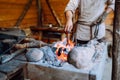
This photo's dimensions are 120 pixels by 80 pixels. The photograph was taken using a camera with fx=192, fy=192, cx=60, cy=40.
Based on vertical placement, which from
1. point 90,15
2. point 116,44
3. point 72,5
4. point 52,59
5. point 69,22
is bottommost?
point 52,59

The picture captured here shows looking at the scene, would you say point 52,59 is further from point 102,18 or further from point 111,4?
point 111,4

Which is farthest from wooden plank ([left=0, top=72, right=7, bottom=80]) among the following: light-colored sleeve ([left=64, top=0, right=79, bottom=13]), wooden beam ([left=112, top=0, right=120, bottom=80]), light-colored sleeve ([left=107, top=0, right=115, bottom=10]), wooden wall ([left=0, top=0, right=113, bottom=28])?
wooden wall ([left=0, top=0, right=113, bottom=28])

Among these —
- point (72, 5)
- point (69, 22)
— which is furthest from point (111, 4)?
point (69, 22)

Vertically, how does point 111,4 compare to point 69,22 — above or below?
above

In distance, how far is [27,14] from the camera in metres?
6.89

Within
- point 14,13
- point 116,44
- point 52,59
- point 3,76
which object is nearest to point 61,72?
point 52,59

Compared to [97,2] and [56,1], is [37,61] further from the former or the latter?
[56,1]

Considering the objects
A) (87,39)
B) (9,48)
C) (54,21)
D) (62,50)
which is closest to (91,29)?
(87,39)

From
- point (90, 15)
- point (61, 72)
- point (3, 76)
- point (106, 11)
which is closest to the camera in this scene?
point (61, 72)

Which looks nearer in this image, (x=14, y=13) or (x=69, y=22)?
(x=69, y=22)

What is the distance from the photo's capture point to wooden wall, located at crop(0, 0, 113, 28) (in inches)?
220

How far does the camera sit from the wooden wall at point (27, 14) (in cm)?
559

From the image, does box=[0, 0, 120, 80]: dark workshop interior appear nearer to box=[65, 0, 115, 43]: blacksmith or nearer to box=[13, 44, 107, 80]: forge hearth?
box=[13, 44, 107, 80]: forge hearth

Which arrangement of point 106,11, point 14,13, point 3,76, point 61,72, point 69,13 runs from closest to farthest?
1. point 61,72
2. point 3,76
3. point 69,13
4. point 106,11
5. point 14,13
